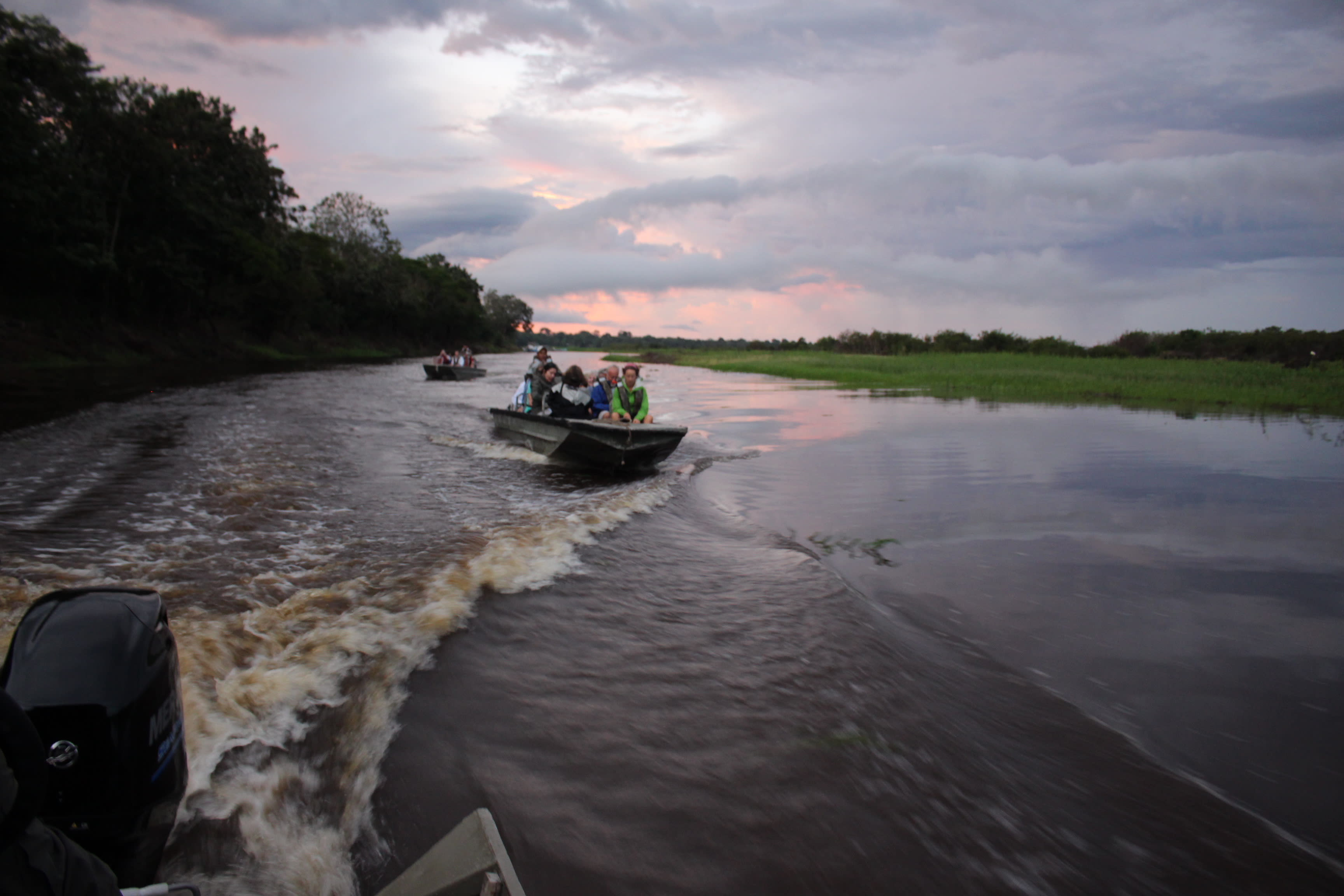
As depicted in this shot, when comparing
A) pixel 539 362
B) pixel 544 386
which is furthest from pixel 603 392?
pixel 539 362

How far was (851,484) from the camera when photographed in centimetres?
982

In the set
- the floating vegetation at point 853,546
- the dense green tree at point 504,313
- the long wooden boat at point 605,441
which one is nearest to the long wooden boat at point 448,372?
the long wooden boat at point 605,441

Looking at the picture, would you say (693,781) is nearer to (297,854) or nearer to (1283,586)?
(297,854)

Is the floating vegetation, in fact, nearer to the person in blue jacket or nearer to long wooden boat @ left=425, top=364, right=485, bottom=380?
the person in blue jacket

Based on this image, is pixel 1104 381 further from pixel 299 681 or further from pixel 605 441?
pixel 299 681

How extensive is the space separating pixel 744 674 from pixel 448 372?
30670 millimetres

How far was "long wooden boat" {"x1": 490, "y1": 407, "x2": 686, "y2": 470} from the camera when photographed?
33.9 feet

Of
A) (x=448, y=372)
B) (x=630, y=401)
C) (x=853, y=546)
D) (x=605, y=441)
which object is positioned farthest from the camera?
(x=448, y=372)

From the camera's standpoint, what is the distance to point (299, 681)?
3941 mm

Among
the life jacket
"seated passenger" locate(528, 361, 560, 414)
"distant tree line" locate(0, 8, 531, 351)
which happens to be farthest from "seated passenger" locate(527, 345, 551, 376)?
"distant tree line" locate(0, 8, 531, 351)

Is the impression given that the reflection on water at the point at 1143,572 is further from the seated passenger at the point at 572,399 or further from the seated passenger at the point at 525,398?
the seated passenger at the point at 525,398

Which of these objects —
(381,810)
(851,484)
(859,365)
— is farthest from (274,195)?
(381,810)

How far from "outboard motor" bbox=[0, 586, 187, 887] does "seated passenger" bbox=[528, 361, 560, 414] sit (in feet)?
35.6

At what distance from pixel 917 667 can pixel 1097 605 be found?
6.50 ft
